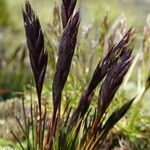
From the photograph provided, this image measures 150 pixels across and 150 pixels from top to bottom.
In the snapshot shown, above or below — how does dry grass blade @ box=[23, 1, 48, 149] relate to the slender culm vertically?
above

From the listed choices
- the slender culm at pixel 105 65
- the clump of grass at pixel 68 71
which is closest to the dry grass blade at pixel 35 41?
the clump of grass at pixel 68 71

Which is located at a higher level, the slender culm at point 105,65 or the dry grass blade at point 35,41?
the dry grass blade at point 35,41

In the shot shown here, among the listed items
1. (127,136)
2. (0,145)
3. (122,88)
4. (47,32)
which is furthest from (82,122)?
(47,32)

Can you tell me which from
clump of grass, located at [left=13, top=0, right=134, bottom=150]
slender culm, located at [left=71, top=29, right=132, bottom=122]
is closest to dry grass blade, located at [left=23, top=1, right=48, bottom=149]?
clump of grass, located at [left=13, top=0, right=134, bottom=150]

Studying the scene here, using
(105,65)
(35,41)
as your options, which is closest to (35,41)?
(35,41)

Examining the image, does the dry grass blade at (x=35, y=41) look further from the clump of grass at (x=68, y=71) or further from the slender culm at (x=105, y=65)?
the slender culm at (x=105, y=65)

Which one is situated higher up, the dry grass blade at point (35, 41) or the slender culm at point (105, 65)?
the dry grass blade at point (35, 41)

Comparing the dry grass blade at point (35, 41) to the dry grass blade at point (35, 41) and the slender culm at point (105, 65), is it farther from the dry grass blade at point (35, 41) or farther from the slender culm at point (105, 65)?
the slender culm at point (105, 65)

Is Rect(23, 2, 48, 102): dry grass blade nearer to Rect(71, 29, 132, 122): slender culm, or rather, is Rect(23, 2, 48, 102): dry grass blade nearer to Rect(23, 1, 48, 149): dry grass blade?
Rect(23, 1, 48, 149): dry grass blade

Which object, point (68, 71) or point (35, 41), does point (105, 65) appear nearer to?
point (68, 71)

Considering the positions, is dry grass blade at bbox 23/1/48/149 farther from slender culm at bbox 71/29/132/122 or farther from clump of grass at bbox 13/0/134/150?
slender culm at bbox 71/29/132/122

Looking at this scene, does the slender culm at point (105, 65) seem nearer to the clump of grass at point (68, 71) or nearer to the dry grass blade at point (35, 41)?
the clump of grass at point (68, 71)
